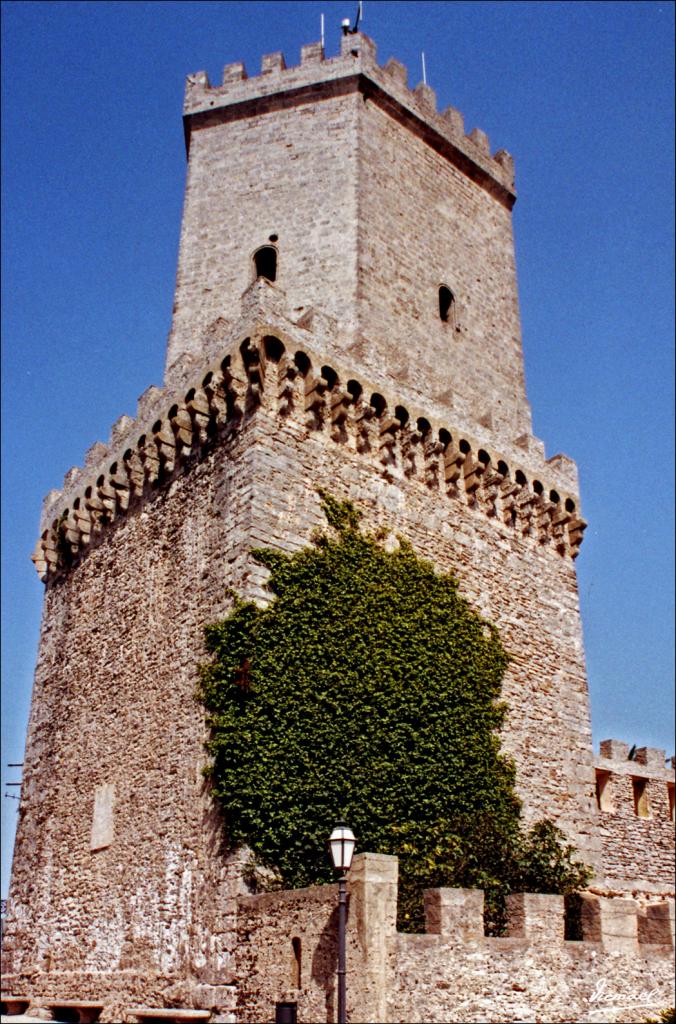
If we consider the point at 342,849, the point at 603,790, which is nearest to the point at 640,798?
the point at 603,790

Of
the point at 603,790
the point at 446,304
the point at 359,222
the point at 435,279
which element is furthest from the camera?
the point at 446,304

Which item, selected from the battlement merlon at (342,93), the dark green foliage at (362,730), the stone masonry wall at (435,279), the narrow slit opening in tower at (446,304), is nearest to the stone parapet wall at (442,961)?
the dark green foliage at (362,730)

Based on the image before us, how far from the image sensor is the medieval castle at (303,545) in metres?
10.8

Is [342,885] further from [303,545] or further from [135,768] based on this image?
[135,768]

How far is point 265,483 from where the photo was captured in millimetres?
13320

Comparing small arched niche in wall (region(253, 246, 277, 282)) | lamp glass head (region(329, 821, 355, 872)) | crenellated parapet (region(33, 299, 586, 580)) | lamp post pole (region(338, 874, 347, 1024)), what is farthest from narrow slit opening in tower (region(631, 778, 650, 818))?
small arched niche in wall (region(253, 246, 277, 282))

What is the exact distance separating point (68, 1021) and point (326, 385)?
31.1ft

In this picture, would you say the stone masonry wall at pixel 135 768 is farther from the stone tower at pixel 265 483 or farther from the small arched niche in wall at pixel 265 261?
the small arched niche in wall at pixel 265 261

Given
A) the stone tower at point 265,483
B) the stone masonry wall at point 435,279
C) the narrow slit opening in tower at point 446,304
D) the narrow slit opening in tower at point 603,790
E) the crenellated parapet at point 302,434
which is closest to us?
the stone tower at point 265,483

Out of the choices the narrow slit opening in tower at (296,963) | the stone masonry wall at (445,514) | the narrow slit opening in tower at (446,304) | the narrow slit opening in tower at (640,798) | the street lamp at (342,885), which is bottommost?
the narrow slit opening in tower at (296,963)

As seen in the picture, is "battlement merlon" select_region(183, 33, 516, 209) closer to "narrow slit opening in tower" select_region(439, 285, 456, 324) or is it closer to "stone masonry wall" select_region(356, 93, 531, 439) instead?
"stone masonry wall" select_region(356, 93, 531, 439)

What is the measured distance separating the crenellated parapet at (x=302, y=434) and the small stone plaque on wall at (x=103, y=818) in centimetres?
451

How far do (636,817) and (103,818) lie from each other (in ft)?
31.0

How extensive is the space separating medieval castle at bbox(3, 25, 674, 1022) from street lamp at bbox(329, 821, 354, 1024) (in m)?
0.17
